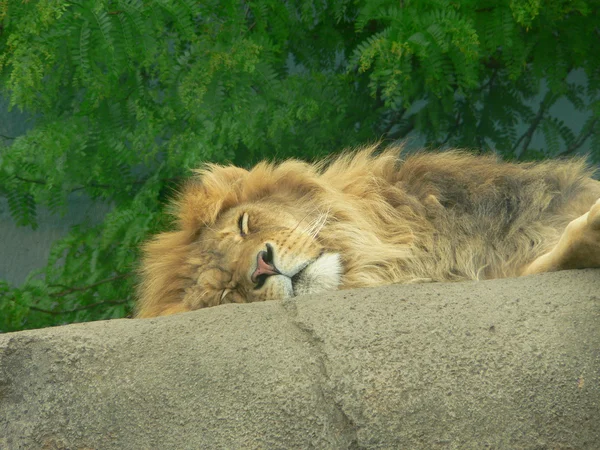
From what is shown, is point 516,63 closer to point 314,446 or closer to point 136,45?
point 136,45

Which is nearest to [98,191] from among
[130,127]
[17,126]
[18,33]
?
[130,127]

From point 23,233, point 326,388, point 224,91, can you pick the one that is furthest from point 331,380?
point 23,233

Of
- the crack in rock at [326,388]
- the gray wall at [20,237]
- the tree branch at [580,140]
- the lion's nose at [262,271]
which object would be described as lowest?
the gray wall at [20,237]

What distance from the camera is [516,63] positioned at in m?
4.20

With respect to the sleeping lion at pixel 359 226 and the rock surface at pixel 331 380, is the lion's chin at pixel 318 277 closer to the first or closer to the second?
the sleeping lion at pixel 359 226

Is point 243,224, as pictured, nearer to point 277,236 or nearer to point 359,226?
point 277,236

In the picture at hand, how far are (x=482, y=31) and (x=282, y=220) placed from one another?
1549 mm

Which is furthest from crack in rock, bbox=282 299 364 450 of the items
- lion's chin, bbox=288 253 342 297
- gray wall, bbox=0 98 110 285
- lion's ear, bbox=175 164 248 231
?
gray wall, bbox=0 98 110 285

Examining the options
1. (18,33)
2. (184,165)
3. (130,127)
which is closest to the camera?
(18,33)

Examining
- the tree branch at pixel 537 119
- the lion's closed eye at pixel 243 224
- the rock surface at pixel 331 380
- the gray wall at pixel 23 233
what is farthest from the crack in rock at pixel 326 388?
the gray wall at pixel 23 233

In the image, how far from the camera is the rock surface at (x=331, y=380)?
2.00 metres

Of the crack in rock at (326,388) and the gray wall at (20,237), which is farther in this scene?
the gray wall at (20,237)

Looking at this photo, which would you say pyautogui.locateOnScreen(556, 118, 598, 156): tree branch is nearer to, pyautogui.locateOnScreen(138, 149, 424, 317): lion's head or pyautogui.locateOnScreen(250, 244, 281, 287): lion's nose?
pyautogui.locateOnScreen(138, 149, 424, 317): lion's head

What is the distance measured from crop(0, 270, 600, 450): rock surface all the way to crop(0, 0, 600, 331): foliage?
5.89 feet
